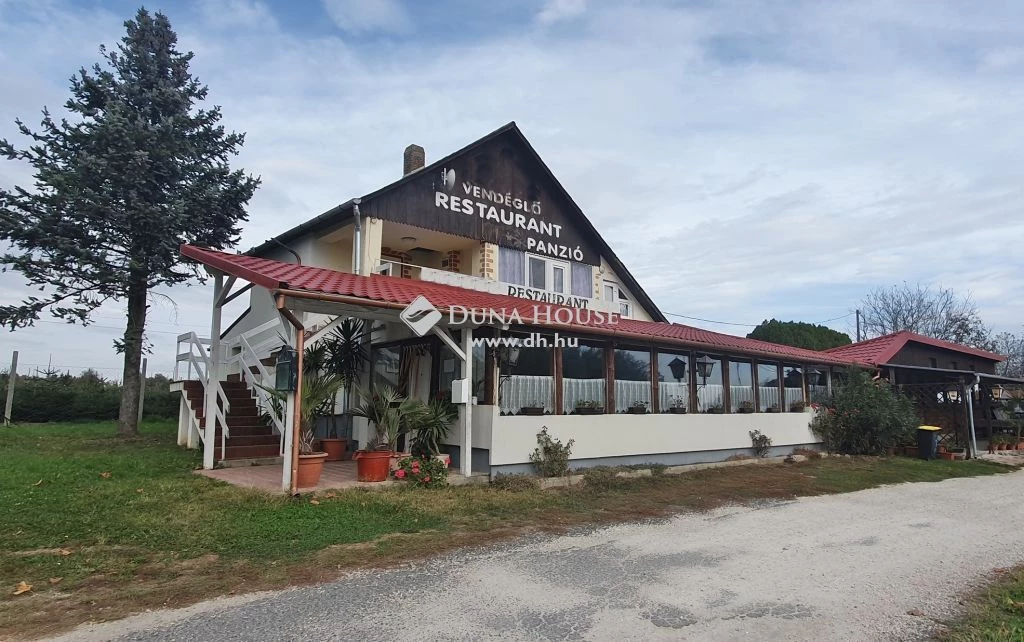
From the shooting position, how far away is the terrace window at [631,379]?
11820 mm

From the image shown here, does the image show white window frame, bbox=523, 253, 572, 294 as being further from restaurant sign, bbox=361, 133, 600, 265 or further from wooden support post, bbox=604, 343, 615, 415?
wooden support post, bbox=604, 343, 615, 415

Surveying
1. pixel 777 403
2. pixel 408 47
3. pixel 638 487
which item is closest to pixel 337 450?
pixel 638 487

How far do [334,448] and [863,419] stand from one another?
13.3 m

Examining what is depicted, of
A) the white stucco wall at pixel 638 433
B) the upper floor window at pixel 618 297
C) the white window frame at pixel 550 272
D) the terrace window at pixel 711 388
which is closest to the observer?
the white stucco wall at pixel 638 433

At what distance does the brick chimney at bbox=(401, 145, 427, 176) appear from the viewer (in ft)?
55.5

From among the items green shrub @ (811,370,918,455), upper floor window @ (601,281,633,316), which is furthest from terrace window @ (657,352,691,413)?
upper floor window @ (601,281,633,316)

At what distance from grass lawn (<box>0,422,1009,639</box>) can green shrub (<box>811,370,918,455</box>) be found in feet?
14.3

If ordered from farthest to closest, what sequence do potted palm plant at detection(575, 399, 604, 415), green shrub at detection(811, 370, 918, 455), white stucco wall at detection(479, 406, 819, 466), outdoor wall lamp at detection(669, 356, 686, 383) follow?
green shrub at detection(811, 370, 918, 455)
outdoor wall lamp at detection(669, 356, 686, 383)
potted palm plant at detection(575, 399, 604, 415)
white stucco wall at detection(479, 406, 819, 466)

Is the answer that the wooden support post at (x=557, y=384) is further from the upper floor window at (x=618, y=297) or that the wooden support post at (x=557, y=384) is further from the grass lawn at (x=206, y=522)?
→ the upper floor window at (x=618, y=297)

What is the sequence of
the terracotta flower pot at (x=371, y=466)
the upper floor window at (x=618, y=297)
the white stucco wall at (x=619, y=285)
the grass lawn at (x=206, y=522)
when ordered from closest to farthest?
the grass lawn at (x=206, y=522) → the terracotta flower pot at (x=371, y=466) → the white stucco wall at (x=619, y=285) → the upper floor window at (x=618, y=297)

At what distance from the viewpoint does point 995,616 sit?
13.6ft

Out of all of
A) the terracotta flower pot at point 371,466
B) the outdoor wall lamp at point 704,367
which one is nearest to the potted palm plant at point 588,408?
the outdoor wall lamp at point 704,367

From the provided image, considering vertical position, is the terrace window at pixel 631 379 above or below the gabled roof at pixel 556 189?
below

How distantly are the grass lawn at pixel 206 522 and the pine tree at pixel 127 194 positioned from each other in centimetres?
431
